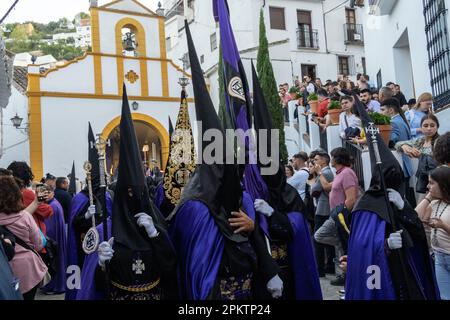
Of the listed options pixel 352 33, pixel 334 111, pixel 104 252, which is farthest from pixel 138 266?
pixel 352 33

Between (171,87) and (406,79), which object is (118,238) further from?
(171,87)

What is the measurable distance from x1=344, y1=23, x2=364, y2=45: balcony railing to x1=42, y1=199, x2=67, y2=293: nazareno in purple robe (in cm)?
2264

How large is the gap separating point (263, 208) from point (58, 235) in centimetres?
437

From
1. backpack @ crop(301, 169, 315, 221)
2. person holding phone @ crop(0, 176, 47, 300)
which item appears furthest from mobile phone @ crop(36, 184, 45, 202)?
backpack @ crop(301, 169, 315, 221)

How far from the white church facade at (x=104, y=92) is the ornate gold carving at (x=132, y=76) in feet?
0.15

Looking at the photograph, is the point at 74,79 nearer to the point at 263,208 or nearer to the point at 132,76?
the point at 132,76

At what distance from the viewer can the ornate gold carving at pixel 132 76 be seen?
2141cm

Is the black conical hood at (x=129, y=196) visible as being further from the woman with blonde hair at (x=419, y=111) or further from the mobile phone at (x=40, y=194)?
the woman with blonde hair at (x=419, y=111)

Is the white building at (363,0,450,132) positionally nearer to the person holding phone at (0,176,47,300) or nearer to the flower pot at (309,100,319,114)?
the flower pot at (309,100,319,114)

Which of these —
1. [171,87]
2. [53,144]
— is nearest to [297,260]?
[53,144]

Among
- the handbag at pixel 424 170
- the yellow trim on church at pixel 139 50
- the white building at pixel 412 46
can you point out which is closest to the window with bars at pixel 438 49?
the white building at pixel 412 46

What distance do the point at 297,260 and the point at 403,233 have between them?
1196mm

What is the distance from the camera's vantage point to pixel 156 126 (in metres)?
21.4

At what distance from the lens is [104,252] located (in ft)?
11.4
